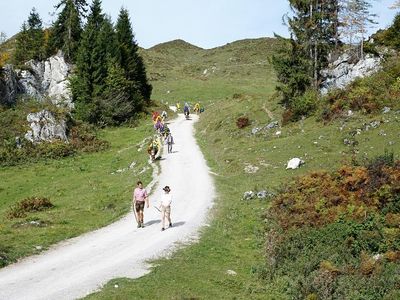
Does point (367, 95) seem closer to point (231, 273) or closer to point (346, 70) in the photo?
point (346, 70)

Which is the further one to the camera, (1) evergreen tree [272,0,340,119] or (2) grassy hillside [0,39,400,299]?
(1) evergreen tree [272,0,340,119]

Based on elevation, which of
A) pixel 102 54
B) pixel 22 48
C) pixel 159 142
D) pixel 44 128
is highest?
pixel 22 48

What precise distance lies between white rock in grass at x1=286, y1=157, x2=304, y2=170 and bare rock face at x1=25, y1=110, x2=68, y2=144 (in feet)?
94.3

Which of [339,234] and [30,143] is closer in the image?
[339,234]

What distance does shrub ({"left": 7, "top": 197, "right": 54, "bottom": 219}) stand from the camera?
2583 centimetres

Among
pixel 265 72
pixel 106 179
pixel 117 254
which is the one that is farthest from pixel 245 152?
pixel 265 72

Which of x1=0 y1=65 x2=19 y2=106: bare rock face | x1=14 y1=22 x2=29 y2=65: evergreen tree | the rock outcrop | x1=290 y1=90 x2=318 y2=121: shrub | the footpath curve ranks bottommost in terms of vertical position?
the footpath curve

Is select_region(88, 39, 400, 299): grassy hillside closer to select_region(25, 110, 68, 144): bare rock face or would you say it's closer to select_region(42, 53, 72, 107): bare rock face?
select_region(25, 110, 68, 144): bare rock face

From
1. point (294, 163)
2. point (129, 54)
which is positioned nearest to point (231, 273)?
point (294, 163)

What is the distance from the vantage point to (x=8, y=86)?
59.0 meters

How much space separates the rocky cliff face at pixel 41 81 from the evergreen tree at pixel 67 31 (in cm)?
204

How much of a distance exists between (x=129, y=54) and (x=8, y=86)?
23.4 m

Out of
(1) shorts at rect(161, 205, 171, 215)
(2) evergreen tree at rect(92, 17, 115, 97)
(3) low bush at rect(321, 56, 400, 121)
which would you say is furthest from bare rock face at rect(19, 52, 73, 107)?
(1) shorts at rect(161, 205, 171, 215)

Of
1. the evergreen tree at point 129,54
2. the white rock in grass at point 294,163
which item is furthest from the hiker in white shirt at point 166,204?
the evergreen tree at point 129,54
